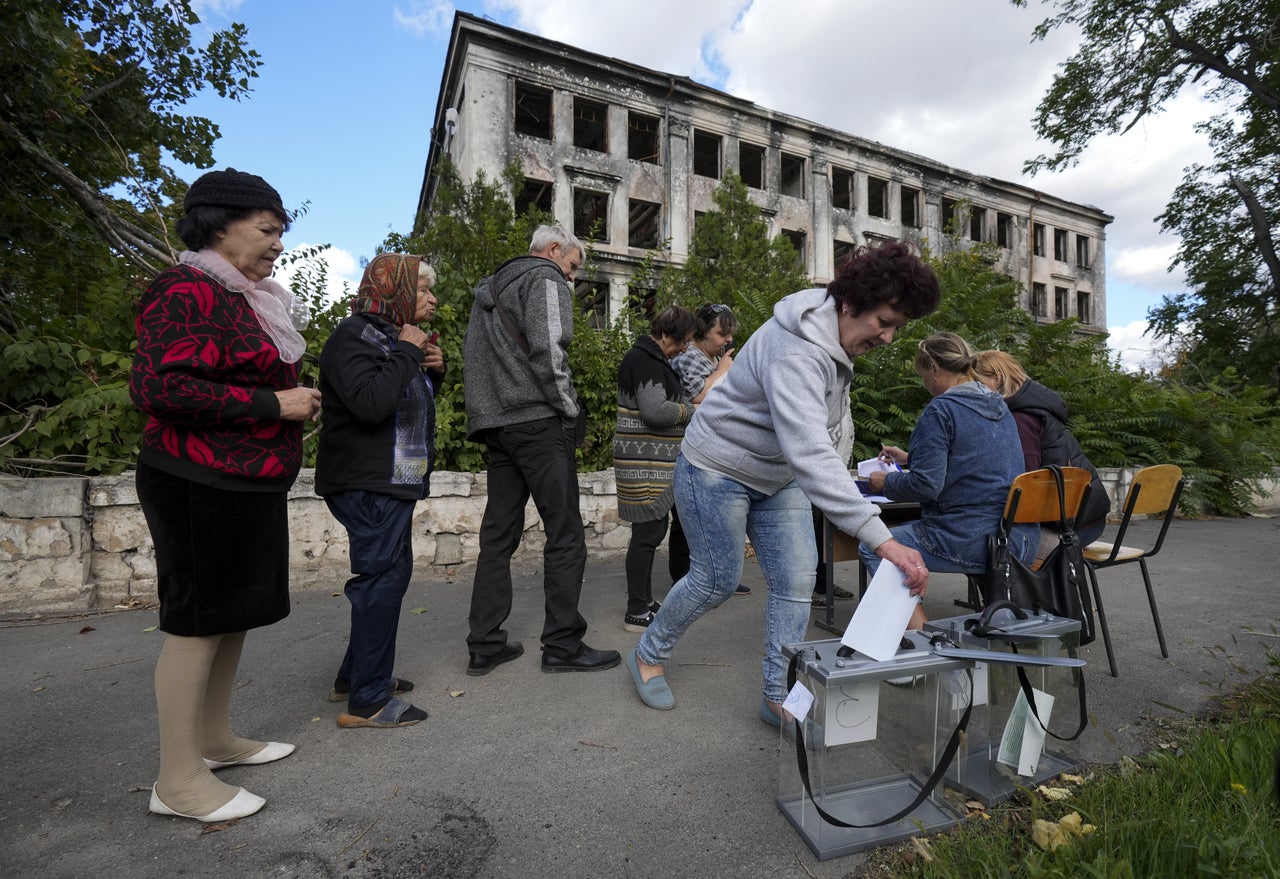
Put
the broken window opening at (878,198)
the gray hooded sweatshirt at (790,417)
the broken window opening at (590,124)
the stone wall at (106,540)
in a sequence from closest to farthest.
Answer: the gray hooded sweatshirt at (790,417) < the stone wall at (106,540) < the broken window opening at (590,124) < the broken window opening at (878,198)

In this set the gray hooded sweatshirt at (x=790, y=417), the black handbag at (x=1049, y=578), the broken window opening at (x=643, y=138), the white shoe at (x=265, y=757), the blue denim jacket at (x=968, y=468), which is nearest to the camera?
the gray hooded sweatshirt at (x=790, y=417)

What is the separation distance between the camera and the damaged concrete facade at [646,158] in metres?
22.7

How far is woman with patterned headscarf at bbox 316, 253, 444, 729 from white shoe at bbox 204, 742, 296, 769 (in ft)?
0.80

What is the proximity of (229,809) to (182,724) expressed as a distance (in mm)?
306

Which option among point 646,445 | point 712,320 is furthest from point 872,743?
point 712,320

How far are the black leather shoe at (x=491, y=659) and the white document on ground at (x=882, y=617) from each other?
6.52ft

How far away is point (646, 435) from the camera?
158 inches

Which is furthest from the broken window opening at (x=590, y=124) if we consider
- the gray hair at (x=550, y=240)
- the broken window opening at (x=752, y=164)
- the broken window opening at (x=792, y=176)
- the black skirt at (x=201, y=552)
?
the black skirt at (x=201, y=552)

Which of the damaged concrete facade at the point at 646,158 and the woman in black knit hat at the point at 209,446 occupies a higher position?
the damaged concrete facade at the point at 646,158

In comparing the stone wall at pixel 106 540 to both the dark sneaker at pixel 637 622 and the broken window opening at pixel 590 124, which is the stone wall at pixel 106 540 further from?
the broken window opening at pixel 590 124

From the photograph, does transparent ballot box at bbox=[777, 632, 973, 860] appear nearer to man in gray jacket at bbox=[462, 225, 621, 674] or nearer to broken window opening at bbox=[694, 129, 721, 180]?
man in gray jacket at bbox=[462, 225, 621, 674]

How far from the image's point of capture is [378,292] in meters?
2.68

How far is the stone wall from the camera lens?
4.21 meters

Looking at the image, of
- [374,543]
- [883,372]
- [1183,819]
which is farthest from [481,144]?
[1183,819]
